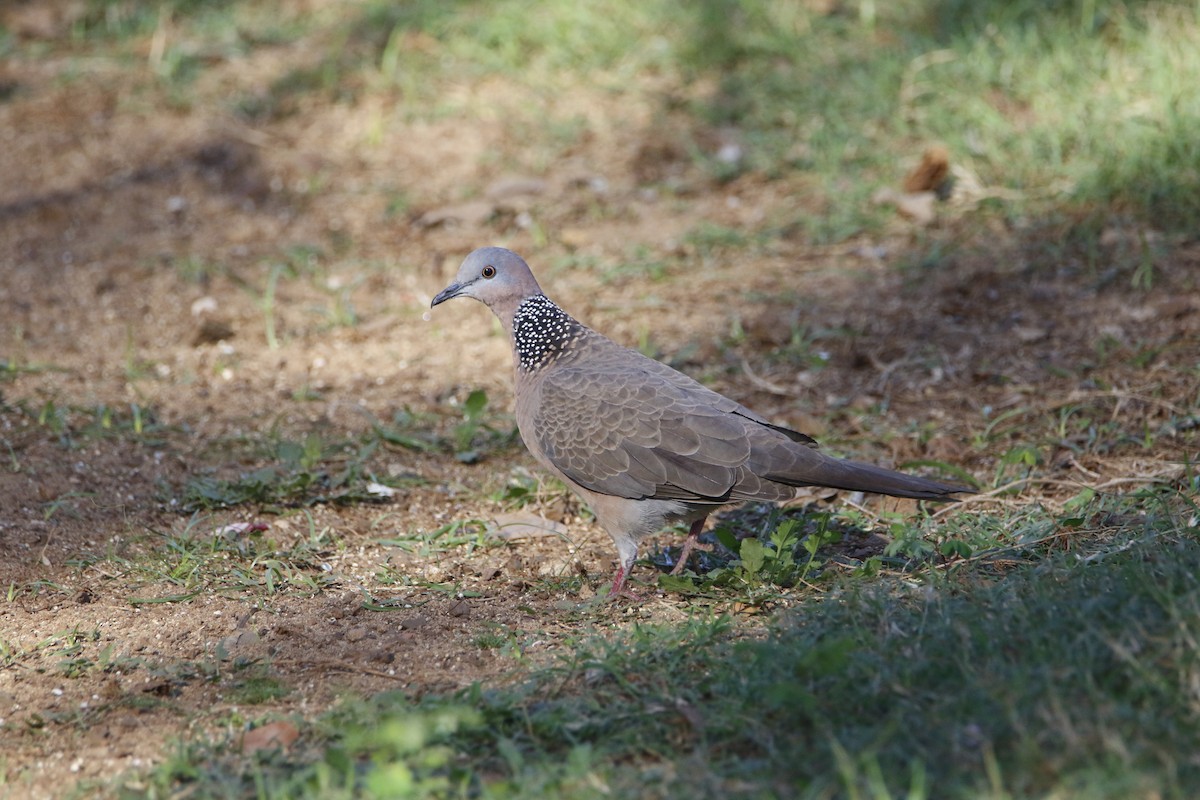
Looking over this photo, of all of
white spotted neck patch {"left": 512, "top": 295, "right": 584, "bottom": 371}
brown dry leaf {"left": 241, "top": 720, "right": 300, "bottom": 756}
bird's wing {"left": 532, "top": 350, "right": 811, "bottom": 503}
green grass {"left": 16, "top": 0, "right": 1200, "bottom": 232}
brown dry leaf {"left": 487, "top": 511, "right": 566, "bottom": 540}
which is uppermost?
green grass {"left": 16, "top": 0, "right": 1200, "bottom": 232}

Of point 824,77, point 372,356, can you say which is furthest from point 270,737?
point 824,77

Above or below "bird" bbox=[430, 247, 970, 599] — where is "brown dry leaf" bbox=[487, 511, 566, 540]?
below

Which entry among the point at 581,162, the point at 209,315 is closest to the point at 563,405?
the point at 209,315

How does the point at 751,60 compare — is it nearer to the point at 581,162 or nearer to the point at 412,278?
the point at 581,162

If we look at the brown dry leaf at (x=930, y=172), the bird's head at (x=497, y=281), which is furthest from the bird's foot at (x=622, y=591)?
the brown dry leaf at (x=930, y=172)

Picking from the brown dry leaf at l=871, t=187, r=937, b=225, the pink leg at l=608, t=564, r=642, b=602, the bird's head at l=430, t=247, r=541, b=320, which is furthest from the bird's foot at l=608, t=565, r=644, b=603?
the brown dry leaf at l=871, t=187, r=937, b=225

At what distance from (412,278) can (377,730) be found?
4.04 m

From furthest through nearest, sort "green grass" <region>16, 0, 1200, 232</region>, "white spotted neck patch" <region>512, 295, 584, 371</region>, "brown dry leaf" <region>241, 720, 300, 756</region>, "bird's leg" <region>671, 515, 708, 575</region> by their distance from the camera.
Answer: "green grass" <region>16, 0, 1200, 232</region>, "white spotted neck patch" <region>512, 295, 584, 371</region>, "bird's leg" <region>671, 515, 708, 575</region>, "brown dry leaf" <region>241, 720, 300, 756</region>

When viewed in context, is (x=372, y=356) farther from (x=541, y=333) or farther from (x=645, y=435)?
(x=645, y=435)

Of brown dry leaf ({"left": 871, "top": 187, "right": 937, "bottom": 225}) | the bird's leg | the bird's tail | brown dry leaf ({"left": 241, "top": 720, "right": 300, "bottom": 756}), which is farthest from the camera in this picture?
brown dry leaf ({"left": 871, "top": 187, "right": 937, "bottom": 225})

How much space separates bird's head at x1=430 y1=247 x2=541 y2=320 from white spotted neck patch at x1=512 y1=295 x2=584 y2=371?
0.43 feet

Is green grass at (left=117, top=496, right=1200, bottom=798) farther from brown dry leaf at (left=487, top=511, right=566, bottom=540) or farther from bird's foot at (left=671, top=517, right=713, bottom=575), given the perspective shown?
A: brown dry leaf at (left=487, top=511, right=566, bottom=540)

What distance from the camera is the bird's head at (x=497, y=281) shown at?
A: 15.1ft

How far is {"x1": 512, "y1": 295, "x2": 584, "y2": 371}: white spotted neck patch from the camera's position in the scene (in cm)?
441
